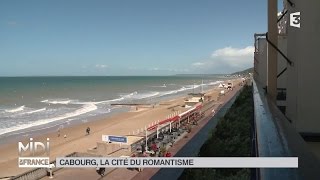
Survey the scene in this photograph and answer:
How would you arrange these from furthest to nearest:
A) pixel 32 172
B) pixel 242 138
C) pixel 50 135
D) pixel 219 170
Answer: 1. pixel 50 135
2. pixel 32 172
3. pixel 242 138
4. pixel 219 170

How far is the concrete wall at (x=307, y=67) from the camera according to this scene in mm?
1797

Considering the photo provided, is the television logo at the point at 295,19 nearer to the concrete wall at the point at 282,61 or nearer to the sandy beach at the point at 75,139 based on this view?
the concrete wall at the point at 282,61

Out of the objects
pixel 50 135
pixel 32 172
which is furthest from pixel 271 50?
pixel 50 135

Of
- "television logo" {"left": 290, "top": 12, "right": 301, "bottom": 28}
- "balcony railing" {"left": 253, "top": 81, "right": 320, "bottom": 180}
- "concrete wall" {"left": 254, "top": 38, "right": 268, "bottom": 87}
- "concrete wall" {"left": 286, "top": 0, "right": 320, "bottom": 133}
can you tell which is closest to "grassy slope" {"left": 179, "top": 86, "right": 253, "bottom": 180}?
"concrete wall" {"left": 254, "top": 38, "right": 268, "bottom": 87}

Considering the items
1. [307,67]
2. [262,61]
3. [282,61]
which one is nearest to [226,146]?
[262,61]

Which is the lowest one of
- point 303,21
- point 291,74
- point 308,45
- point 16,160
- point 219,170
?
point 16,160

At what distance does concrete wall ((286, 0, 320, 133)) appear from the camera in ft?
5.90

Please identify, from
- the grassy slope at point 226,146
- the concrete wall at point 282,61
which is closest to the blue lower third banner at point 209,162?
the concrete wall at point 282,61

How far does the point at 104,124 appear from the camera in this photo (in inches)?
1316

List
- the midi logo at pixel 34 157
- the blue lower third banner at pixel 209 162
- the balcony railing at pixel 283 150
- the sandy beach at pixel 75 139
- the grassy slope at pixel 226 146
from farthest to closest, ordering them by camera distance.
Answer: the sandy beach at pixel 75 139 < the midi logo at pixel 34 157 < the grassy slope at pixel 226 146 < the blue lower third banner at pixel 209 162 < the balcony railing at pixel 283 150

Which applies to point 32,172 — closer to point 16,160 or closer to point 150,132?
point 16,160

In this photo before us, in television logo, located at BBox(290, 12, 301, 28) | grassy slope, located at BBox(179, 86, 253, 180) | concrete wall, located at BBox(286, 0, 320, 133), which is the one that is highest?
television logo, located at BBox(290, 12, 301, 28)

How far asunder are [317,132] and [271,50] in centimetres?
89

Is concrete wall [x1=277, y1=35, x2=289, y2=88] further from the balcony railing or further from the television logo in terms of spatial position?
the balcony railing
